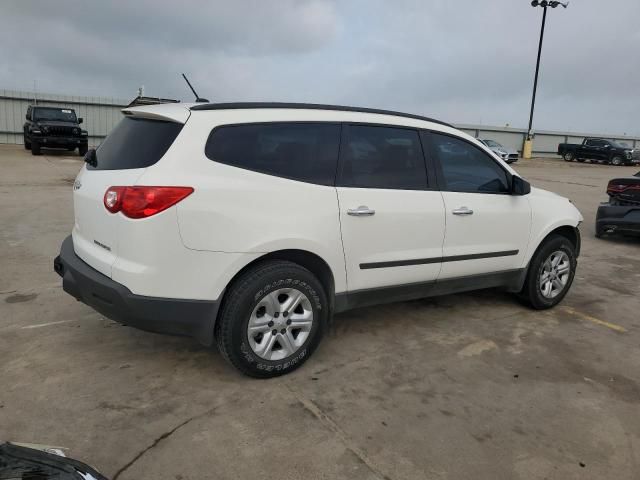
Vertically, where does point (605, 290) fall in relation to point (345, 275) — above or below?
below

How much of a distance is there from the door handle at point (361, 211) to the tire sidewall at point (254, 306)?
50 cm

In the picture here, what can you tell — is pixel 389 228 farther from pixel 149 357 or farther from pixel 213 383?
pixel 149 357

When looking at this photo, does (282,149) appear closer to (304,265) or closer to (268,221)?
(268,221)

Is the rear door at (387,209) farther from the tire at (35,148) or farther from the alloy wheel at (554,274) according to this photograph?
the tire at (35,148)

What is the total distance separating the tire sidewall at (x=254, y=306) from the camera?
10.5ft

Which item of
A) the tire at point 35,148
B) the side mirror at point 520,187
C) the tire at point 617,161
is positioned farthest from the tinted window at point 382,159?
the tire at point 617,161

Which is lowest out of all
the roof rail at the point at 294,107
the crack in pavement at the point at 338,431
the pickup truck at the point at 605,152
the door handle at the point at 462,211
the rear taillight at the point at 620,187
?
the crack in pavement at the point at 338,431

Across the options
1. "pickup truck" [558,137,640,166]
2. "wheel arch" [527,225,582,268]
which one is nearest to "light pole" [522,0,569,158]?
"pickup truck" [558,137,640,166]

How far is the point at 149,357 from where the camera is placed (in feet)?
12.2

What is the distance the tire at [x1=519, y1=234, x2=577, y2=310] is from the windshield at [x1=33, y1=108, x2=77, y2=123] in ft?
65.6

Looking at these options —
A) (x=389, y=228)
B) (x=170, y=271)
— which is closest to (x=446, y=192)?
(x=389, y=228)

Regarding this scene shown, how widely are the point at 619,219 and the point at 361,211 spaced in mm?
6311

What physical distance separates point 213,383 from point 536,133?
137 feet

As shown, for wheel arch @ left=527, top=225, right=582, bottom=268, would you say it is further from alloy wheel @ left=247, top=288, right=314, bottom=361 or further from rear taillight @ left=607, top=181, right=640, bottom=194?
rear taillight @ left=607, top=181, right=640, bottom=194
